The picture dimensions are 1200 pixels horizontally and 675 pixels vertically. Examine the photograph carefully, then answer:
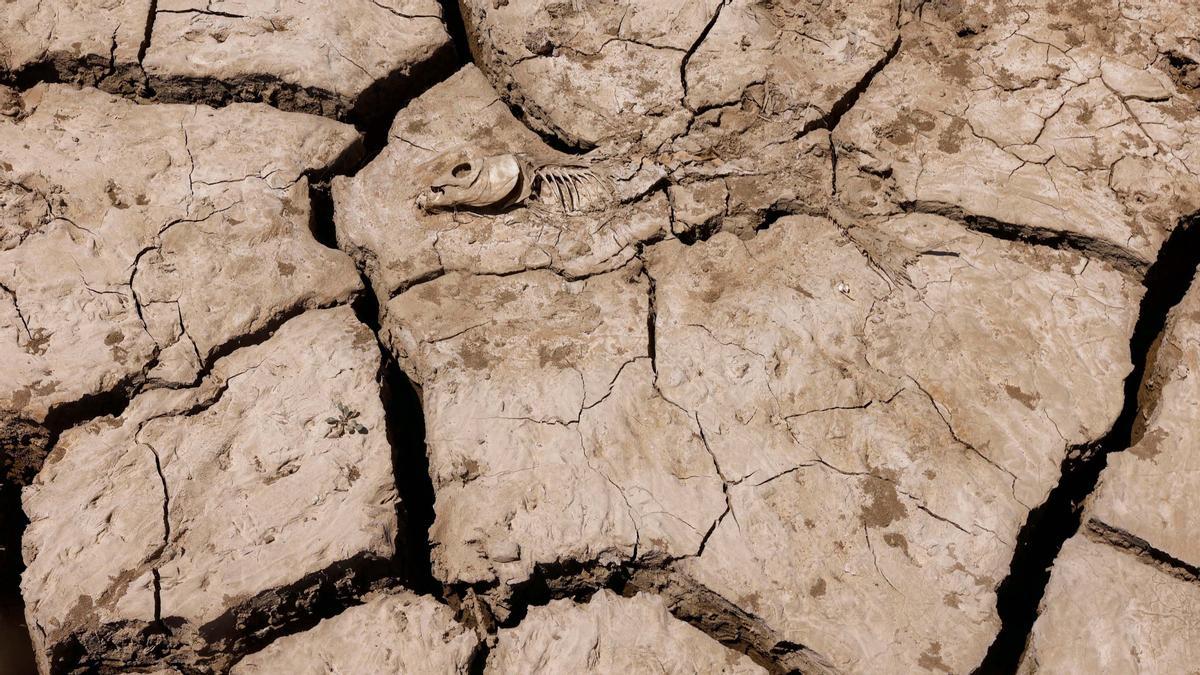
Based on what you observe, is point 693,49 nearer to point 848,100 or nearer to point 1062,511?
point 848,100

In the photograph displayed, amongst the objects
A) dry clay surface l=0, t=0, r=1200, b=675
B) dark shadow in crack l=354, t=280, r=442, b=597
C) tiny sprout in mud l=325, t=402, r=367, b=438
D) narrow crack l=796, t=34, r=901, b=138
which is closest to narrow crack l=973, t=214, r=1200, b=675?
dry clay surface l=0, t=0, r=1200, b=675

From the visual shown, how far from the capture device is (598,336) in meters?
2.13

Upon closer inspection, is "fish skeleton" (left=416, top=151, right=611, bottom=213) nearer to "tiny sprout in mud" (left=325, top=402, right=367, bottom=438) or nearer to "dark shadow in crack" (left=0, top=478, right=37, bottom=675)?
"tiny sprout in mud" (left=325, top=402, right=367, bottom=438)

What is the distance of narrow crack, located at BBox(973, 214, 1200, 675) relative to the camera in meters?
1.91

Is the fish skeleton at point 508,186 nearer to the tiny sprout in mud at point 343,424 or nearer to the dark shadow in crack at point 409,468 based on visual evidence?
the dark shadow in crack at point 409,468

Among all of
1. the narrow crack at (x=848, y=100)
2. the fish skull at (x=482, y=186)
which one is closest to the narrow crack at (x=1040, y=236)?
the narrow crack at (x=848, y=100)

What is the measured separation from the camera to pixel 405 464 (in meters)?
2.07

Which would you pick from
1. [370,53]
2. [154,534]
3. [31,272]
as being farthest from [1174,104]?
[31,272]

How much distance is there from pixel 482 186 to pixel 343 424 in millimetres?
742

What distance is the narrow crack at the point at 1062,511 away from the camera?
1909 mm

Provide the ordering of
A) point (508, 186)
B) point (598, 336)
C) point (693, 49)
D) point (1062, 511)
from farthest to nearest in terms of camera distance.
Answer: point (693, 49) < point (508, 186) < point (598, 336) < point (1062, 511)

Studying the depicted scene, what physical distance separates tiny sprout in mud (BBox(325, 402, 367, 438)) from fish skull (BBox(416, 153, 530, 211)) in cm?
62

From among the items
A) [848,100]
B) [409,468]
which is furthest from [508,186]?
[848,100]

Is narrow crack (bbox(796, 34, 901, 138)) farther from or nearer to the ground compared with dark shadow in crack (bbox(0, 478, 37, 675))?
farther from the ground
